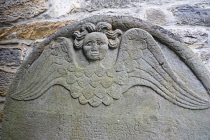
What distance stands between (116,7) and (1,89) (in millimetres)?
1213

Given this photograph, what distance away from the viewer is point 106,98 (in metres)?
1.23

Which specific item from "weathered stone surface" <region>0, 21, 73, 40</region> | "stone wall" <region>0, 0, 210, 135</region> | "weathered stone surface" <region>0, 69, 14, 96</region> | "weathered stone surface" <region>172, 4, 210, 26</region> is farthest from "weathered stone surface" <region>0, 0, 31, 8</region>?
"weathered stone surface" <region>172, 4, 210, 26</region>

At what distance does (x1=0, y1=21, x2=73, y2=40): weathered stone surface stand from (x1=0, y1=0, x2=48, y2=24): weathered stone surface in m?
0.09

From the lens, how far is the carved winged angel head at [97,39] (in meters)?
1.27

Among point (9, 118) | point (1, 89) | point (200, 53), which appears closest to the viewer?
point (9, 118)

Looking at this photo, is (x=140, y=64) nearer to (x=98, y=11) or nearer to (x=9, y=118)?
(x=98, y=11)

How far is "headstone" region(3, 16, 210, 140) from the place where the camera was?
3.89 ft

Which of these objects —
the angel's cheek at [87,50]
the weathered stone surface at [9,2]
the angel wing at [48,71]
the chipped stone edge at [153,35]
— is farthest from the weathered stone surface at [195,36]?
the weathered stone surface at [9,2]

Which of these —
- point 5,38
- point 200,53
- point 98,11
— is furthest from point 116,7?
point 5,38

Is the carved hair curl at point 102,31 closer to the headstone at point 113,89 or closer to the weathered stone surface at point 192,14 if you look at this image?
the headstone at point 113,89

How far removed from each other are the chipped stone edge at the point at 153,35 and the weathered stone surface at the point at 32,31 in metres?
0.30

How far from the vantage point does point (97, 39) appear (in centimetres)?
127

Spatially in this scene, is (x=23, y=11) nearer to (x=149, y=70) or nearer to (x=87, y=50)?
(x=87, y=50)

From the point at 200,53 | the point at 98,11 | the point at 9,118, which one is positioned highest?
the point at 98,11
